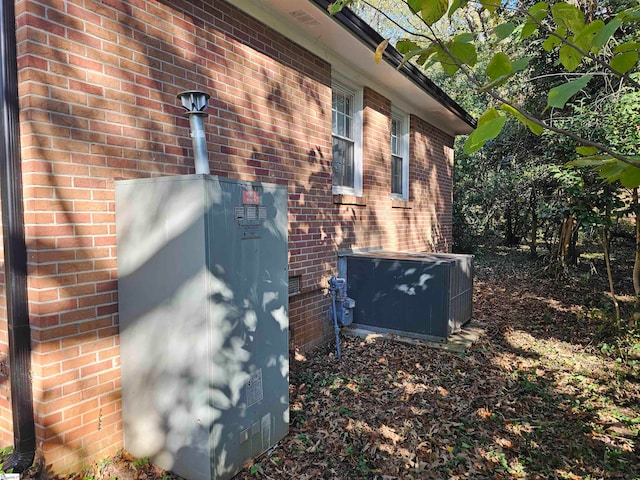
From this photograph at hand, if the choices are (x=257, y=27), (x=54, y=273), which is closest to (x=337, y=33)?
(x=257, y=27)

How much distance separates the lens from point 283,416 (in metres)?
3.28

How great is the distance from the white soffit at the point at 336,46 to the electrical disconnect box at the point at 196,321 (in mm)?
2384

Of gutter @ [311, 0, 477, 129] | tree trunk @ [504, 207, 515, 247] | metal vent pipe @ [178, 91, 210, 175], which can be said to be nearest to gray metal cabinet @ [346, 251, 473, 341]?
gutter @ [311, 0, 477, 129]

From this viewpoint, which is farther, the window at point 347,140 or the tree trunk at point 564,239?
the tree trunk at point 564,239

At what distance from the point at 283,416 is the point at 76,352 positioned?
5.28ft

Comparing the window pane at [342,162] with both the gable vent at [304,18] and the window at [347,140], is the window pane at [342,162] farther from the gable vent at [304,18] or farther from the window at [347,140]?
the gable vent at [304,18]

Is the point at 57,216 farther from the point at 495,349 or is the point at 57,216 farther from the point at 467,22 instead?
the point at 467,22

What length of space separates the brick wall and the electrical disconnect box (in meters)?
0.20

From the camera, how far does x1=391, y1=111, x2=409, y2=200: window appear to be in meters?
7.86

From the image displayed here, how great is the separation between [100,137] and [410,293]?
4131mm

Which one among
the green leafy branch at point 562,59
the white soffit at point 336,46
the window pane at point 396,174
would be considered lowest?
the green leafy branch at point 562,59

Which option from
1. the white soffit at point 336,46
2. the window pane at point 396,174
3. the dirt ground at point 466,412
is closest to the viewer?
the dirt ground at point 466,412

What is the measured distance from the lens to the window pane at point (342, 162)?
613 cm

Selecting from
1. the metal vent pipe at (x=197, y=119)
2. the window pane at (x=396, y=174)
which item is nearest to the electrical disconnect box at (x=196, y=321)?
the metal vent pipe at (x=197, y=119)
